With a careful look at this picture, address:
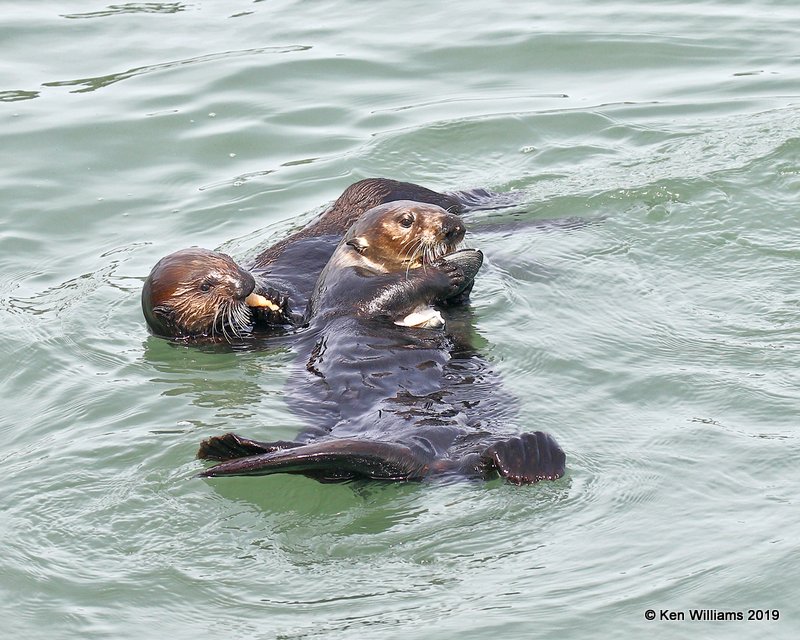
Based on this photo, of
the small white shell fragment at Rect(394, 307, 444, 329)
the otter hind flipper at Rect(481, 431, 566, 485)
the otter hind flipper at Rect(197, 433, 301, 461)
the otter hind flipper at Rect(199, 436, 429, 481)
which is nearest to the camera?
the otter hind flipper at Rect(199, 436, 429, 481)

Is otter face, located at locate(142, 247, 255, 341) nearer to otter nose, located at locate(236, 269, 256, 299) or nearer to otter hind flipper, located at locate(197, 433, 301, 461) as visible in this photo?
otter nose, located at locate(236, 269, 256, 299)

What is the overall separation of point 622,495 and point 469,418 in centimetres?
77

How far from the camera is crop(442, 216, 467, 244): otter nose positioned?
19.7 ft

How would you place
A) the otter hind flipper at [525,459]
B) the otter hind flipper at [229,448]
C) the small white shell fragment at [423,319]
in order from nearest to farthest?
the otter hind flipper at [229,448] → the otter hind flipper at [525,459] → the small white shell fragment at [423,319]

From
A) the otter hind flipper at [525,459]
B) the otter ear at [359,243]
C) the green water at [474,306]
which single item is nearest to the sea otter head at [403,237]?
the otter ear at [359,243]

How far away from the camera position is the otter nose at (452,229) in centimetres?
600

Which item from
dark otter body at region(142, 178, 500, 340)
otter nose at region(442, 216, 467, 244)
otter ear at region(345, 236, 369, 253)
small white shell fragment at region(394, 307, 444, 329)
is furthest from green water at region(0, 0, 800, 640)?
otter ear at region(345, 236, 369, 253)

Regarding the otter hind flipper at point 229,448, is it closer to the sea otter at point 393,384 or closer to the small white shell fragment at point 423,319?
the sea otter at point 393,384

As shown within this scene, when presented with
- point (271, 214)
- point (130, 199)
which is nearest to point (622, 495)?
point (271, 214)

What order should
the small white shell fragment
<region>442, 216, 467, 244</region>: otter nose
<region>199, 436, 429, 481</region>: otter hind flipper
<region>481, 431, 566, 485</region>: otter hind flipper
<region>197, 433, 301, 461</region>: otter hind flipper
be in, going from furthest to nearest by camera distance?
<region>442, 216, 467, 244</region>: otter nose < the small white shell fragment < <region>481, 431, 566, 485</region>: otter hind flipper < <region>197, 433, 301, 461</region>: otter hind flipper < <region>199, 436, 429, 481</region>: otter hind flipper

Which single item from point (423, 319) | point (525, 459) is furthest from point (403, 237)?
point (525, 459)

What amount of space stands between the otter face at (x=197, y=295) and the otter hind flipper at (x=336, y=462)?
2028 millimetres

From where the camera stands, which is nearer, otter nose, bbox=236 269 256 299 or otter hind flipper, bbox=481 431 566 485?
otter hind flipper, bbox=481 431 566 485

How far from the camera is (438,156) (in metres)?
8.68
